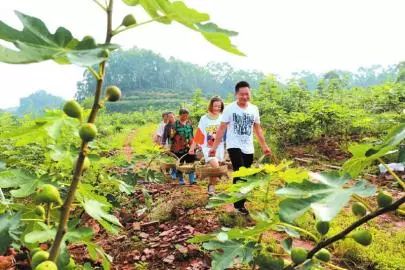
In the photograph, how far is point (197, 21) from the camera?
1.03 meters

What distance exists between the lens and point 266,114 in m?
12.7

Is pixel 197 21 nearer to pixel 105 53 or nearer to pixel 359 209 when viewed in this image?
pixel 105 53

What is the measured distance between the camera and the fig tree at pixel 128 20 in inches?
43.4

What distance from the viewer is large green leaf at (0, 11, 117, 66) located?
81cm

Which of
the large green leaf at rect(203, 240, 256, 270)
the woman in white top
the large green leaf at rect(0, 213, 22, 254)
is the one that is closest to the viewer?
the large green leaf at rect(0, 213, 22, 254)

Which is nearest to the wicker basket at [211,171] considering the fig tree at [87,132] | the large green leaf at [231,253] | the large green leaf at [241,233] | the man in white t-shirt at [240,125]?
the man in white t-shirt at [240,125]

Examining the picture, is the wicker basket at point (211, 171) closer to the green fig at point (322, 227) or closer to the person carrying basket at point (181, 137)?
the person carrying basket at point (181, 137)

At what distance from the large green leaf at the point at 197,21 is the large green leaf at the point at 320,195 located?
36cm

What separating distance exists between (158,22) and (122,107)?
71086mm

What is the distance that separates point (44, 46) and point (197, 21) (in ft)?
1.14

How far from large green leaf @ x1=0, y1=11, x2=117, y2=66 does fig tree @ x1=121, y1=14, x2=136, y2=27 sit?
0.67 ft

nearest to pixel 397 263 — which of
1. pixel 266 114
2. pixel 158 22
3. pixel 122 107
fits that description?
pixel 158 22

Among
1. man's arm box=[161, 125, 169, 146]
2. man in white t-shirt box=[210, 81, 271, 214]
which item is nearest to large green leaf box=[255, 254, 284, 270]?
man in white t-shirt box=[210, 81, 271, 214]

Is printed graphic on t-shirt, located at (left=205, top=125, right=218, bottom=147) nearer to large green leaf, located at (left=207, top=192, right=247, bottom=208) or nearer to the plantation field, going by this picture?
the plantation field
